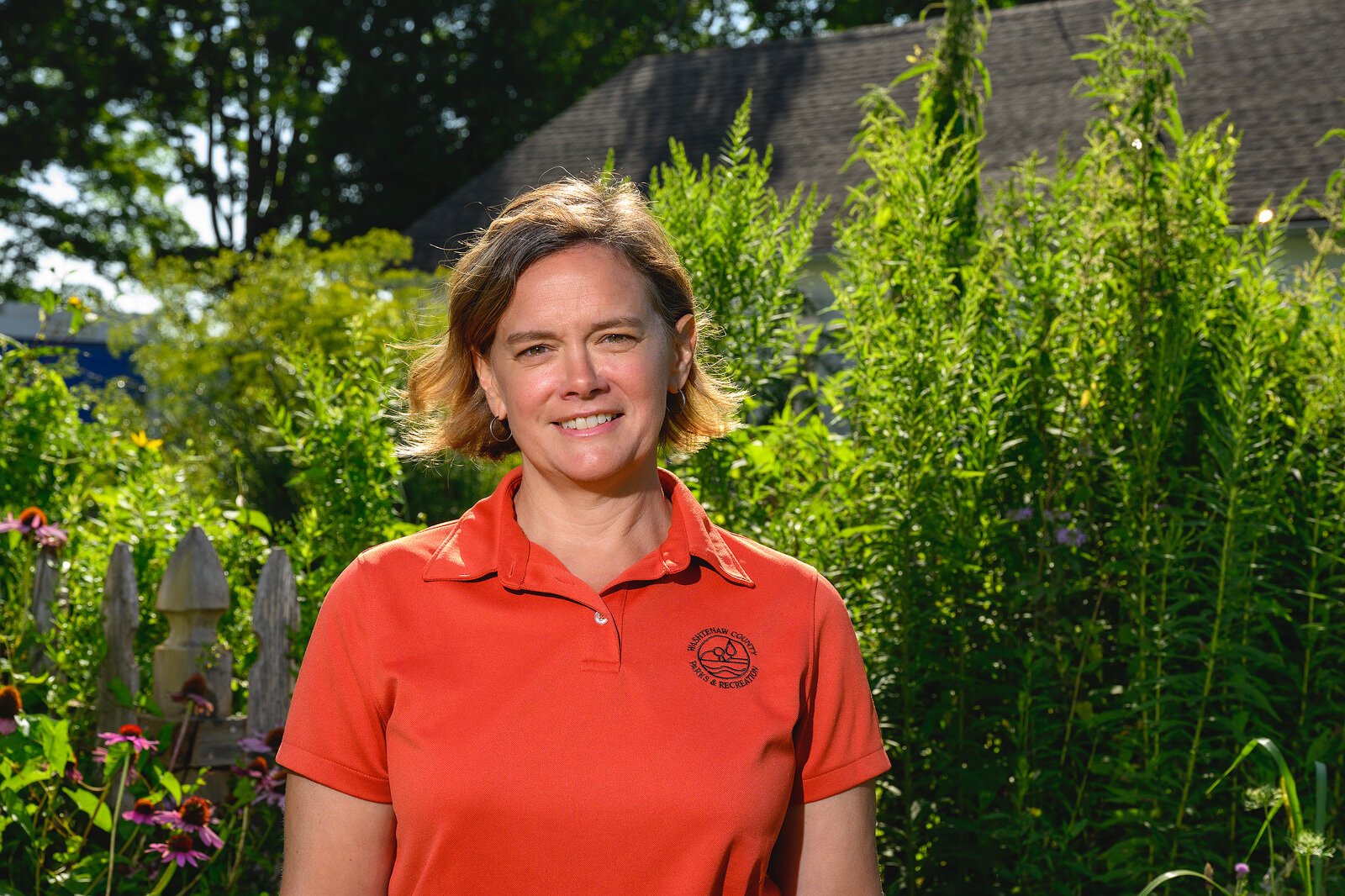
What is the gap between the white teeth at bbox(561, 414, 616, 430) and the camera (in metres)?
1.97

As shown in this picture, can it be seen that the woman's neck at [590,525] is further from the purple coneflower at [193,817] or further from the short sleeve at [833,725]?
the purple coneflower at [193,817]

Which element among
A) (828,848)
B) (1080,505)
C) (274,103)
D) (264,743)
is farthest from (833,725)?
(274,103)

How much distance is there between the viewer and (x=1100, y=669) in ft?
11.4

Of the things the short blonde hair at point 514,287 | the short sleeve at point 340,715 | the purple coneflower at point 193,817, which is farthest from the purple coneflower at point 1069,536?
the purple coneflower at point 193,817

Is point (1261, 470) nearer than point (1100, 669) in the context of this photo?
Yes

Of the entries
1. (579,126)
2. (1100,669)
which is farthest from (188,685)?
(579,126)

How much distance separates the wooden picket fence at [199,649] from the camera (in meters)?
3.88

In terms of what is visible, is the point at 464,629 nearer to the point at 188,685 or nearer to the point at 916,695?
the point at 916,695

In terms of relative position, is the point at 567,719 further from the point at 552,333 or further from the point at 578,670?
the point at 552,333

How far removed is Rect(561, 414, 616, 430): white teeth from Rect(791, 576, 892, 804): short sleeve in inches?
16.8

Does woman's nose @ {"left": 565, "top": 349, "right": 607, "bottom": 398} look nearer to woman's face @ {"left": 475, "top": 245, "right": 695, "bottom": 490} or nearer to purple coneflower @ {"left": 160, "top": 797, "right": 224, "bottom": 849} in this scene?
woman's face @ {"left": 475, "top": 245, "right": 695, "bottom": 490}

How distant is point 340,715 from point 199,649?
7.95 feet

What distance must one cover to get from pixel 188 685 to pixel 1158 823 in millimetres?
2597

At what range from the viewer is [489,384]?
2141mm
